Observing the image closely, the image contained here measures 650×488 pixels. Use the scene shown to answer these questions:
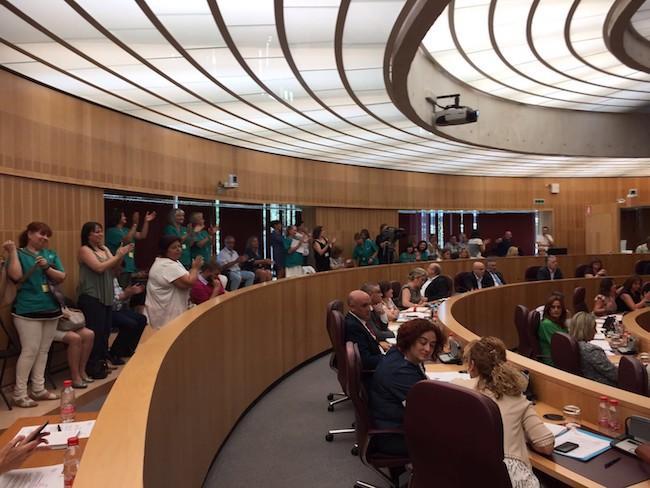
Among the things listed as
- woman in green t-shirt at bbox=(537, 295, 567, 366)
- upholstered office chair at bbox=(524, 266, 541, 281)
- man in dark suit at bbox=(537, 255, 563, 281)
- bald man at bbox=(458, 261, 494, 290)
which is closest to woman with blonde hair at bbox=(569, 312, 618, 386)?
woman in green t-shirt at bbox=(537, 295, 567, 366)

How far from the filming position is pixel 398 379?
3.23 metres

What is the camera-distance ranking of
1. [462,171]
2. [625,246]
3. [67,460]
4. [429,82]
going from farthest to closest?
[625,246]
[462,171]
[429,82]
[67,460]

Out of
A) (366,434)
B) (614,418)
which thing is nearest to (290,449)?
(366,434)

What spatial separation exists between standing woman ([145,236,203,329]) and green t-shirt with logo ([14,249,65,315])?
833 millimetres

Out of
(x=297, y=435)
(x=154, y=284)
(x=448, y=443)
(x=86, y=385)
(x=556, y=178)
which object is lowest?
(x=297, y=435)

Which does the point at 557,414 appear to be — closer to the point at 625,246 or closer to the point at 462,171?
the point at 462,171

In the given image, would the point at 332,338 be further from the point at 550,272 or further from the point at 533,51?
the point at 550,272

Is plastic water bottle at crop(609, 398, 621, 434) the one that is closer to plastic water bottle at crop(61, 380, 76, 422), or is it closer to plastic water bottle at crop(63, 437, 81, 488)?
plastic water bottle at crop(63, 437, 81, 488)

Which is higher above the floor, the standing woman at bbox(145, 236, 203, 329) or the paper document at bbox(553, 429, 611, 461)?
the standing woman at bbox(145, 236, 203, 329)

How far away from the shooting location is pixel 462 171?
15.3 meters

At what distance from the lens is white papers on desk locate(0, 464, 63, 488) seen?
1.91 metres

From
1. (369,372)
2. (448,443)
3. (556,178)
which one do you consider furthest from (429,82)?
(556,178)

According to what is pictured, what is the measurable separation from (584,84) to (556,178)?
8246 millimetres

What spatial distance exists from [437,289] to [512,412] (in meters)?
5.94
